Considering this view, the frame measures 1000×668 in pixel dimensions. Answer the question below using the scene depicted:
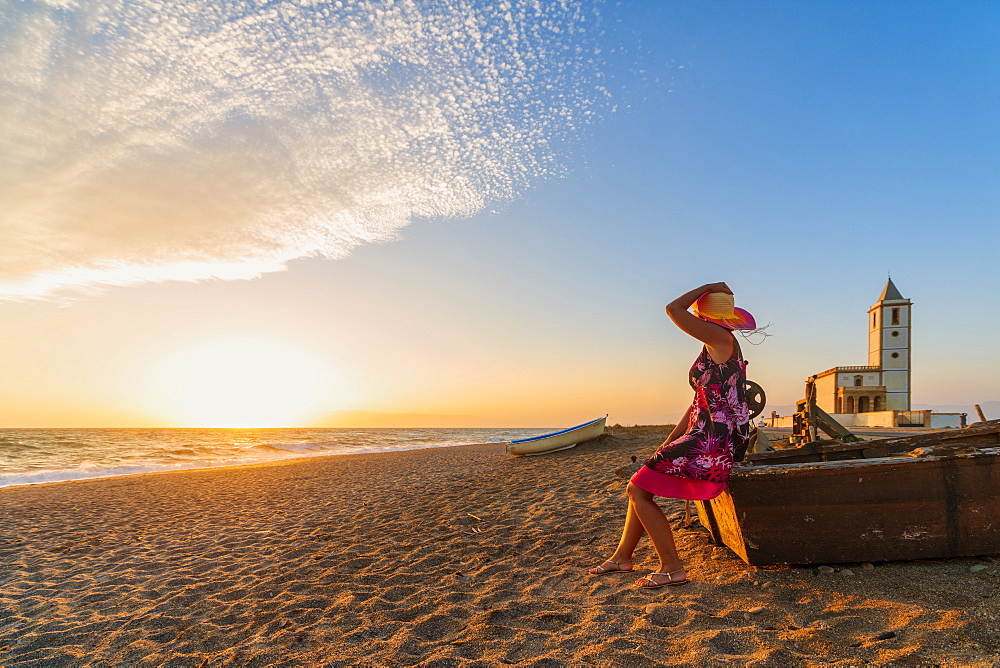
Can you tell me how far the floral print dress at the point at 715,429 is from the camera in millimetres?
→ 3711

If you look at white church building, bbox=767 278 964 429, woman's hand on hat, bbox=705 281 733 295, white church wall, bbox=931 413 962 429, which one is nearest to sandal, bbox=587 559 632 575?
woman's hand on hat, bbox=705 281 733 295

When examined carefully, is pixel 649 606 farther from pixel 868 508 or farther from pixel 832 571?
pixel 868 508

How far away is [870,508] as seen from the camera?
11.8ft

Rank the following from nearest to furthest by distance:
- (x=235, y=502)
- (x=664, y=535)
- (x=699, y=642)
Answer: (x=699, y=642) < (x=664, y=535) < (x=235, y=502)

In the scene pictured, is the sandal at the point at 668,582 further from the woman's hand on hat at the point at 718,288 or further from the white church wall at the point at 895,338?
Answer: the white church wall at the point at 895,338

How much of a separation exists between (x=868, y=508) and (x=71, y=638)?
5.83 meters

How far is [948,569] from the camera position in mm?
3514

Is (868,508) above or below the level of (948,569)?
above

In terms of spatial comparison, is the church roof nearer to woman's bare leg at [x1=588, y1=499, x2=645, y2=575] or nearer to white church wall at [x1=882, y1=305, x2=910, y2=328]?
white church wall at [x1=882, y1=305, x2=910, y2=328]

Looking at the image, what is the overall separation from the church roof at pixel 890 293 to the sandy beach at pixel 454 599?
157 feet

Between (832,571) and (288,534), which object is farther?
(288,534)

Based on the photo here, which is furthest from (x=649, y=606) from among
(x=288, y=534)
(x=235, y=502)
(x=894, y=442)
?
(x=235, y=502)

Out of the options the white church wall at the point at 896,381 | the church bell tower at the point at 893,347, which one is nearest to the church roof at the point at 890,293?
the church bell tower at the point at 893,347

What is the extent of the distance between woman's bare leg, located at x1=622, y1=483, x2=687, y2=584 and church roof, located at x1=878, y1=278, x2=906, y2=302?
50.7 meters
